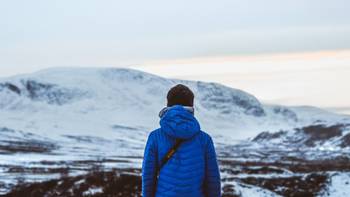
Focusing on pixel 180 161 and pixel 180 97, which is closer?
pixel 180 161

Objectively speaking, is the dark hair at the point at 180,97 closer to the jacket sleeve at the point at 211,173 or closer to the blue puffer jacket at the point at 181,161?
the blue puffer jacket at the point at 181,161

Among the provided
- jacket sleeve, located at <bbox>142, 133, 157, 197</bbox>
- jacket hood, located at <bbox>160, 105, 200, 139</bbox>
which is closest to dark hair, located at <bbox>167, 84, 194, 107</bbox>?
jacket hood, located at <bbox>160, 105, 200, 139</bbox>

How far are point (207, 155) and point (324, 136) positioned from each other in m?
177

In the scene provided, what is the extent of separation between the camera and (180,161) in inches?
243

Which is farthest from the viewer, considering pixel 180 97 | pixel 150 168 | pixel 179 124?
pixel 180 97

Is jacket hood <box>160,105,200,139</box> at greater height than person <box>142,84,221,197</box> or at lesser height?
greater

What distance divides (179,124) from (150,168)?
54 centimetres

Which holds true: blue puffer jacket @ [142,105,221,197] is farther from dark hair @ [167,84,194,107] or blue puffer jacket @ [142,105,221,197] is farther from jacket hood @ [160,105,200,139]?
dark hair @ [167,84,194,107]

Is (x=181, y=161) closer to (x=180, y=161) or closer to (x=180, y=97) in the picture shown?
(x=180, y=161)

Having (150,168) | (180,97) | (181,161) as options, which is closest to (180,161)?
(181,161)

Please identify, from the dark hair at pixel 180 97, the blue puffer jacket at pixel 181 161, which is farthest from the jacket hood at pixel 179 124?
the dark hair at pixel 180 97

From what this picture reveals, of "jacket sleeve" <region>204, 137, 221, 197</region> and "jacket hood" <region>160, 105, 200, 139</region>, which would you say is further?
"jacket sleeve" <region>204, 137, 221, 197</region>

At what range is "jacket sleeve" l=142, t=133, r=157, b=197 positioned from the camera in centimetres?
623

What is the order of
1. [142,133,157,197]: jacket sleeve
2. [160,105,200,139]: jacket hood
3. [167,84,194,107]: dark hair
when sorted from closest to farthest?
[160,105,200,139]: jacket hood, [142,133,157,197]: jacket sleeve, [167,84,194,107]: dark hair
